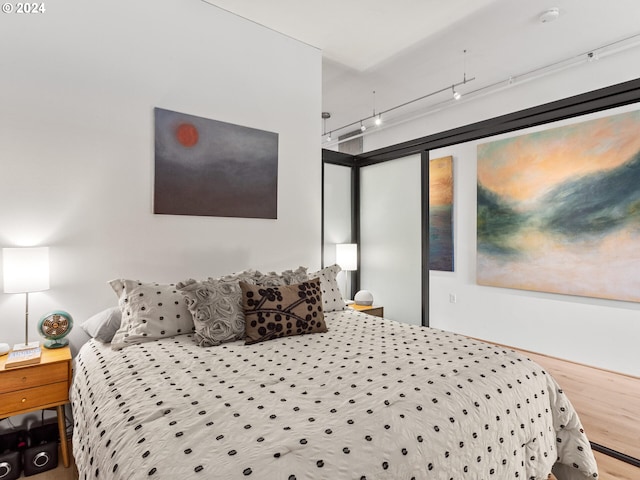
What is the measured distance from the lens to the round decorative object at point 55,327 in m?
2.03

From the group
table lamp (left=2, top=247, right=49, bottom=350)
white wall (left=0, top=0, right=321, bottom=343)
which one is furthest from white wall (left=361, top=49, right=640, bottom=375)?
table lamp (left=2, top=247, right=49, bottom=350)

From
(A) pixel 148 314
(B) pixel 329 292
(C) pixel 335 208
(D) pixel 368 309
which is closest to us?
(A) pixel 148 314

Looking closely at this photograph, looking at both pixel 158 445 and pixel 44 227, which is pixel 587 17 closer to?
pixel 158 445

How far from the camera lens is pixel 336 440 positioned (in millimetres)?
1021

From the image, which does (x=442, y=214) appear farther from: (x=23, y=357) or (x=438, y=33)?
(x=23, y=357)

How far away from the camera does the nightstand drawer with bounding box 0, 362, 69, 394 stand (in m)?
1.75

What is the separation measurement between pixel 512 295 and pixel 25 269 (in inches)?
177

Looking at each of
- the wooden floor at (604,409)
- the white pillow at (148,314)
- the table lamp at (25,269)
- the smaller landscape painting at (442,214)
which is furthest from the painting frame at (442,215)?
the table lamp at (25,269)

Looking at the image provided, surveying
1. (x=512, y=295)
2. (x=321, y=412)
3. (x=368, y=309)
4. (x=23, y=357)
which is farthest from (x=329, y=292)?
(x=512, y=295)

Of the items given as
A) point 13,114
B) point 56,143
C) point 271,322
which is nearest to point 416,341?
point 271,322

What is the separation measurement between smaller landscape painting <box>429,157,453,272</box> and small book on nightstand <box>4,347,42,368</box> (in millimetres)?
4340

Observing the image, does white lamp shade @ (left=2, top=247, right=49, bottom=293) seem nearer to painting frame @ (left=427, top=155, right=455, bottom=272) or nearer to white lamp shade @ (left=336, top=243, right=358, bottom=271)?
white lamp shade @ (left=336, top=243, right=358, bottom=271)

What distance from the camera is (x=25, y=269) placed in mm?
1894

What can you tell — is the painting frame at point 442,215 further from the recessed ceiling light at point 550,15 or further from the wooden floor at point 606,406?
the recessed ceiling light at point 550,15
